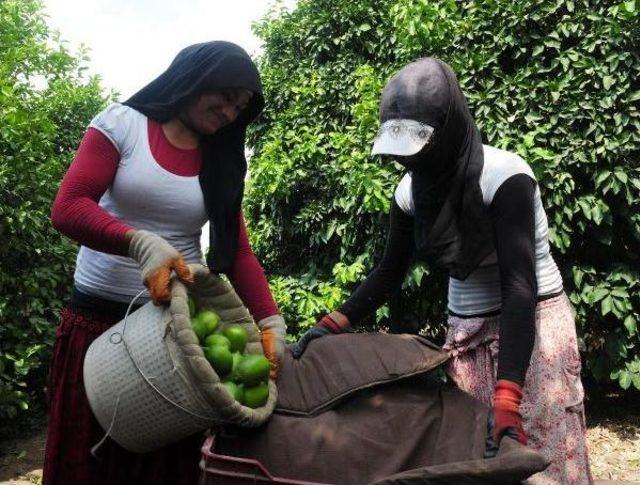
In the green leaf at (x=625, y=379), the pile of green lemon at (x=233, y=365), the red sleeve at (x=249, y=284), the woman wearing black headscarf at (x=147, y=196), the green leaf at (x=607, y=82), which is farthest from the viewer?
the green leaf at (x=625, y=379)

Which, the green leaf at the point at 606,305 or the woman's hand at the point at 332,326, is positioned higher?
the woman's hand at the point at 332,326

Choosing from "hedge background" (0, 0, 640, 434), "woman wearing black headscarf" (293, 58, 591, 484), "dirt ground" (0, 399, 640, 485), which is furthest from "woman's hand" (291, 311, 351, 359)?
"dirt ground" (0, 399, 640, 485)

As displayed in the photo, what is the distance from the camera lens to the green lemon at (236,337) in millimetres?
1821

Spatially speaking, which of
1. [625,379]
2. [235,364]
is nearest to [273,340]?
[235,364]

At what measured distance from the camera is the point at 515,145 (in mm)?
4500

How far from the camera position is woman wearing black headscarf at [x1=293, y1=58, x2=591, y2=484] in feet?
5.87

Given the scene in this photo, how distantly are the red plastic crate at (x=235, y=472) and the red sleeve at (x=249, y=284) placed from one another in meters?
0.88

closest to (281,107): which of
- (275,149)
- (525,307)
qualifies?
(275,149)

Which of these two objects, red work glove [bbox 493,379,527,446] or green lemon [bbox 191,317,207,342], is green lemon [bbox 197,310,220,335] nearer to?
green lemon [bbox 191,317,207,342]

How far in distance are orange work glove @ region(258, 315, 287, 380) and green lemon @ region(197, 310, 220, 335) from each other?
0.19m

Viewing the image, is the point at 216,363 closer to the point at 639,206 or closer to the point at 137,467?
the point at 137,467

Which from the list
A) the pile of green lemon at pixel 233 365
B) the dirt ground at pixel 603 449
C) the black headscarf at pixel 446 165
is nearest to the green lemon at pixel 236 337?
the pile of green lemon at pixel 233 365

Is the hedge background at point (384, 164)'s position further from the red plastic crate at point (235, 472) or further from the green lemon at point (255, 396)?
the red plastic crate at point (235, 472)

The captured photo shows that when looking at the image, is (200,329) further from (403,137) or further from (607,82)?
(607,82)
